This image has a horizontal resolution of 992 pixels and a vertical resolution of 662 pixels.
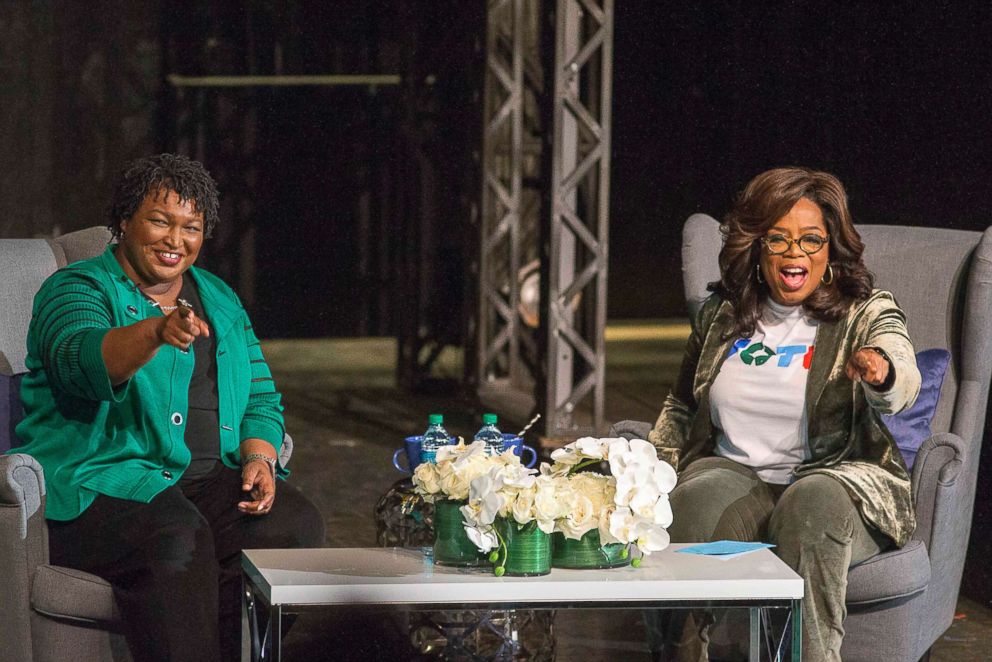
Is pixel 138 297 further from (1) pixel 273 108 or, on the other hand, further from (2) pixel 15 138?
(1) pixel 273 108

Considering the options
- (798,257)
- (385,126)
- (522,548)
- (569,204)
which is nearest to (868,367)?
(798,257)

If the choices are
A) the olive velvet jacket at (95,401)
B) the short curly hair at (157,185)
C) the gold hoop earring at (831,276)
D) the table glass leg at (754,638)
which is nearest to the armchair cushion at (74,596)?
the olive velvet jacket at (95,401)

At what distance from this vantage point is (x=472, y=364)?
24.8 feet

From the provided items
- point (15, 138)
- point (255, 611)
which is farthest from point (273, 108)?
point (255, 611)

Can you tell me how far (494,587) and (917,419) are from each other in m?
1.29

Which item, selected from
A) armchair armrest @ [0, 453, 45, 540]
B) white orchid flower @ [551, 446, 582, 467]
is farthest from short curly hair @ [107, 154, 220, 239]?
white orchid flower @ [551, 446, 582, 467]

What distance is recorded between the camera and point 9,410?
315 cm

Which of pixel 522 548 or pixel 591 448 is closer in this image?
pixel 522 548

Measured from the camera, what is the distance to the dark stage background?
806 cm

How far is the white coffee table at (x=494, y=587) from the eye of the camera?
239 cm

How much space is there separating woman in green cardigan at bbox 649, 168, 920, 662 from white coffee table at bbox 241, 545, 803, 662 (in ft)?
1.20

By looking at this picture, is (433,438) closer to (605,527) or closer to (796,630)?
(605,527)

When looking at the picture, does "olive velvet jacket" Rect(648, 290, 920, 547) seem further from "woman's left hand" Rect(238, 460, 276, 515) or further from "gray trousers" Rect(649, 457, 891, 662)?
"woman's left hand" Rect(238, 460, 276, 515)

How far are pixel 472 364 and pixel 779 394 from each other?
14.8 feet
